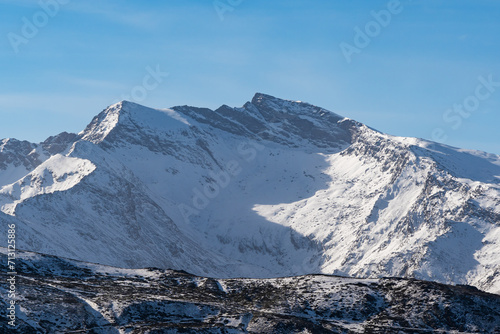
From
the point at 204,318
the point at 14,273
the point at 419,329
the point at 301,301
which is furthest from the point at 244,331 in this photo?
the point at 14,273

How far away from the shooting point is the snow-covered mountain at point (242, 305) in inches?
4936

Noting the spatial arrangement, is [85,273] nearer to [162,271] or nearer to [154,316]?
[162,271]

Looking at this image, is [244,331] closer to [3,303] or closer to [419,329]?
[419,329]

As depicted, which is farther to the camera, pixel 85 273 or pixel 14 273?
pixel 85 273

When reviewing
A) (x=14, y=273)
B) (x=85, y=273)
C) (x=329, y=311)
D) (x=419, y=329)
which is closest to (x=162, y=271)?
(x=85, y=273)

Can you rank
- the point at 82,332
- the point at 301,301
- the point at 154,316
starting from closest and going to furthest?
the point at 82,332 → the point at 154,316 → the point at 301,301

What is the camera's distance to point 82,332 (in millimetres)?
121312

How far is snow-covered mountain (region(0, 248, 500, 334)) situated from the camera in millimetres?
125375

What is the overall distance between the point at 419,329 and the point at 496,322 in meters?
11.7

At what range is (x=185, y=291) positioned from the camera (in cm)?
14900

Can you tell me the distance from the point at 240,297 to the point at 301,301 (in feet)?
37.5

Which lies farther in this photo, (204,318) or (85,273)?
(85,273)

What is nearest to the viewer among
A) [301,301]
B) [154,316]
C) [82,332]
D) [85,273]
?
[82,332]

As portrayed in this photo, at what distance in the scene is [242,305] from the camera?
142 metres
